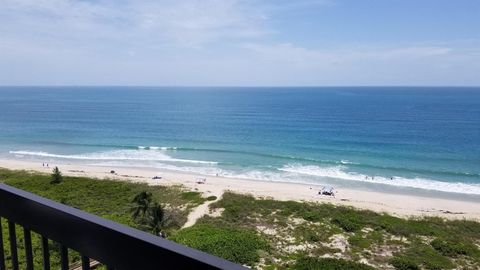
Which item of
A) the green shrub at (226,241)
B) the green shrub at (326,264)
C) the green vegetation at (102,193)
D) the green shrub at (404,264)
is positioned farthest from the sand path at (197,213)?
the green shrub at (404,264)

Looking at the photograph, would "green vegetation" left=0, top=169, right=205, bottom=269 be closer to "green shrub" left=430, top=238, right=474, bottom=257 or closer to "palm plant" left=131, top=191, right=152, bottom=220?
"palm plant" left=131, top=191, right=152, bottom=220

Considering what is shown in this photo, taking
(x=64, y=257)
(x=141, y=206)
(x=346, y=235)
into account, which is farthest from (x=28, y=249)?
(x=346, y=235)

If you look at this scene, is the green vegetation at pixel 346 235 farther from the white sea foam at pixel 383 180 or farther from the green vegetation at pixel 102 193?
the white sea foam at pixel 383 180

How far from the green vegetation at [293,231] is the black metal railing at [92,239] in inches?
514

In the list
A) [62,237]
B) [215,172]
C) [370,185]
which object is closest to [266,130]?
[215,172]

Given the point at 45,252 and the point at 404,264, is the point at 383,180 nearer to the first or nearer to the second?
the point at 404,264

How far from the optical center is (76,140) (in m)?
56.8

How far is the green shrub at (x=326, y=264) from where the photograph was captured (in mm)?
17370

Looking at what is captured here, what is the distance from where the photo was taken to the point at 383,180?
37.3m

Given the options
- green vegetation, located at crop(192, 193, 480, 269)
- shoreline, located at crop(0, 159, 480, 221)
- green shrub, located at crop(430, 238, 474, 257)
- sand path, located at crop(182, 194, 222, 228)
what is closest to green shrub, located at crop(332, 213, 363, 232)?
green vegetation, located at crop(192, 193, 480, 269)

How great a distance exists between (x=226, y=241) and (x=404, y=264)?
8.67m

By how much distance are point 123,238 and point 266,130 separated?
64811 mm

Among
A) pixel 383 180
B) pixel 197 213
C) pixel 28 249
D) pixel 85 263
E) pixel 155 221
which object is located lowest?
pixel 383 180

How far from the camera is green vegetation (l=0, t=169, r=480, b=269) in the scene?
18.7 metres
